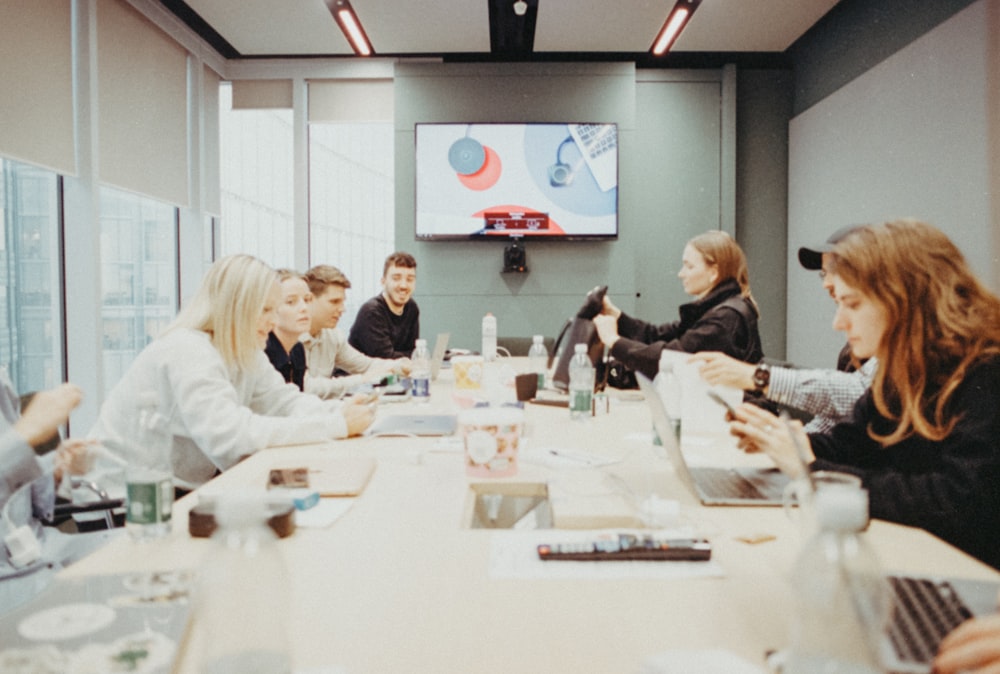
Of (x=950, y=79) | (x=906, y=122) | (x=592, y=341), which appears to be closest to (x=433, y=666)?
(x=592, y=341)

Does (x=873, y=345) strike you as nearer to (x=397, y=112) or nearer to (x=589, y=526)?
(x=589, y=526)

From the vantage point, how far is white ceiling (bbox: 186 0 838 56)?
14.8 ft

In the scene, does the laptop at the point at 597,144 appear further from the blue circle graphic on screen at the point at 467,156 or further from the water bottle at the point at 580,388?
the water bottle at the point at 580,388

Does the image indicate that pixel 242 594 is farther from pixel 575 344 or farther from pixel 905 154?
pixel 905 154

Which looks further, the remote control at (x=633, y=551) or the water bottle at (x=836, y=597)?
the remote control at (x=633, y=551)

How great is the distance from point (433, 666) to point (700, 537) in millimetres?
537

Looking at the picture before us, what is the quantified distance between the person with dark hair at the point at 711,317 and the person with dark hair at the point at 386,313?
1423mm

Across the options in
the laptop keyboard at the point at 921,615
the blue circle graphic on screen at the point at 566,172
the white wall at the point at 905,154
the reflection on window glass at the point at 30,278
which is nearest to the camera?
the laptop keyboard at the point at 921,615

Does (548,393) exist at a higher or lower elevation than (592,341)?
lower

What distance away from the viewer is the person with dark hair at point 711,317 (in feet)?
9.68

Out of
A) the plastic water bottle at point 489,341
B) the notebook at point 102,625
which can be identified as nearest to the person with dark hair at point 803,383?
the notebook at point 102,625

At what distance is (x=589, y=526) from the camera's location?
127 centimetres

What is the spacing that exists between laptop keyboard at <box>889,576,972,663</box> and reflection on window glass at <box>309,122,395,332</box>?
4.88 m

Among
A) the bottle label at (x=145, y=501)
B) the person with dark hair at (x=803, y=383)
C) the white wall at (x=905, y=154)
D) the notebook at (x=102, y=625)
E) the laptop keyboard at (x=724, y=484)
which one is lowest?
the notebook at (x=102, y=625)
